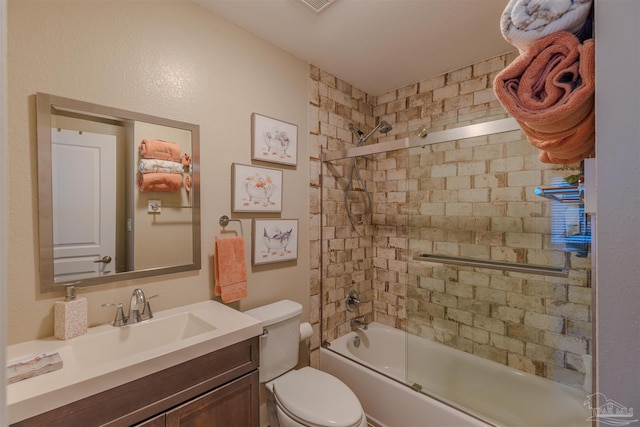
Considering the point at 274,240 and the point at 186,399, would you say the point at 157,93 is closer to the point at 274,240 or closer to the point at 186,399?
the point at 274,240

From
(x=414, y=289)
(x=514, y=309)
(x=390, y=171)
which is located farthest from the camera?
(x=390, y=171)

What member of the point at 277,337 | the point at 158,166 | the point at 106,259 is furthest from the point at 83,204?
the point at 277,337

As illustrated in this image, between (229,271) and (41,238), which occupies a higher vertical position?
(41,238)

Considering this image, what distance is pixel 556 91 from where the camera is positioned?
52cm

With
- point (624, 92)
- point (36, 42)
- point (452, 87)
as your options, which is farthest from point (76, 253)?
point (452, 87)

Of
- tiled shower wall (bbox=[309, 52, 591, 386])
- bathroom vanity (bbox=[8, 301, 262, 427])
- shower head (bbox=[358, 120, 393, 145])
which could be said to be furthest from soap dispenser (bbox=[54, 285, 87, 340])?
shower head (bbox=[358, 120, 393, 145])

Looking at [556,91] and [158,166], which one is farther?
[158,166]

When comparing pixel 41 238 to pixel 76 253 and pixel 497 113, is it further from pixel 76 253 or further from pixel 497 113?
pixel 497 113

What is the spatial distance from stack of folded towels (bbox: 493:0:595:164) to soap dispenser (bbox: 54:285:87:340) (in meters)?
1.63

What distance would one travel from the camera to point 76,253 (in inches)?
49.9

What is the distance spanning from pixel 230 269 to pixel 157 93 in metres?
1.02

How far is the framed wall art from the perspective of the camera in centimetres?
179

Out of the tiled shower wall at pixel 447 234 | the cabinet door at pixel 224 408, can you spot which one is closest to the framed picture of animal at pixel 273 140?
the tiled shower wall at pixel 447 234

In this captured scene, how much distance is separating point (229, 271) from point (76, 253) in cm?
70
